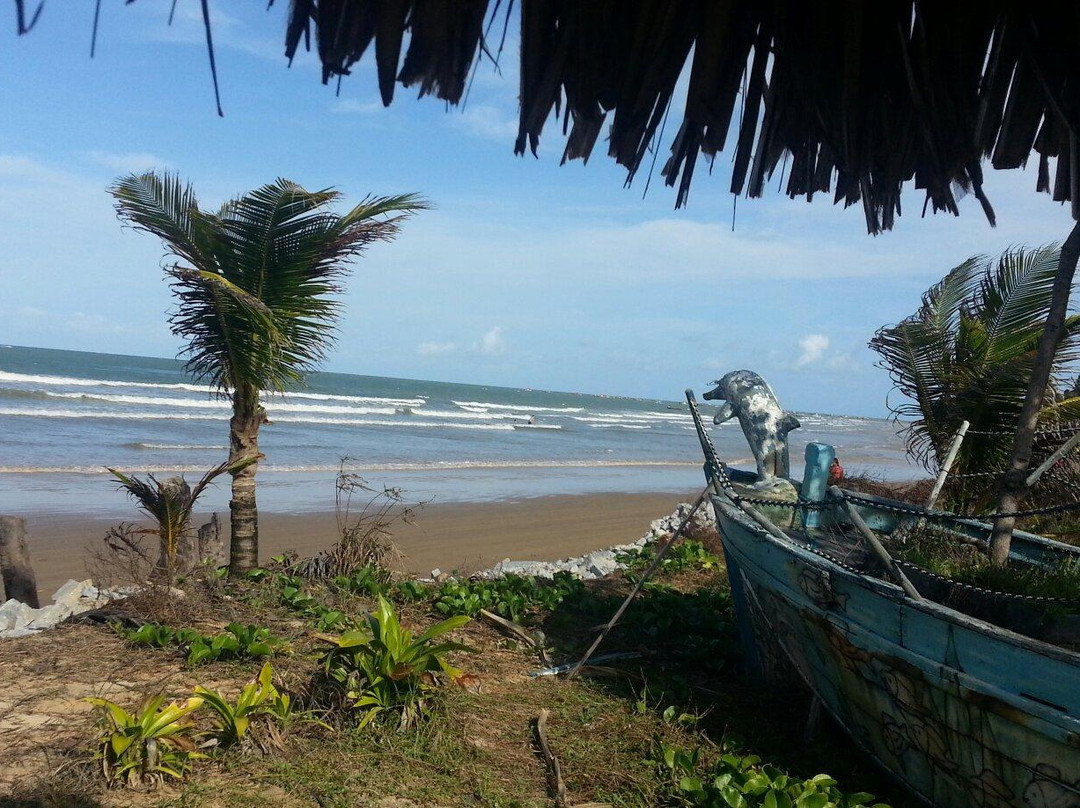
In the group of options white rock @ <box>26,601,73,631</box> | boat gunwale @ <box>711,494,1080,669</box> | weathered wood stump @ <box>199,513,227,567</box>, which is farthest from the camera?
weathered wood stump @ <box>199,513,227,567</box>

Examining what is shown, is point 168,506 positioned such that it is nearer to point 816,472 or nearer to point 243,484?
point 243,484

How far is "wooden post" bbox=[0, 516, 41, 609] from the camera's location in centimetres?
762

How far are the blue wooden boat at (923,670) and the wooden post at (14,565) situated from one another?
6105 mm

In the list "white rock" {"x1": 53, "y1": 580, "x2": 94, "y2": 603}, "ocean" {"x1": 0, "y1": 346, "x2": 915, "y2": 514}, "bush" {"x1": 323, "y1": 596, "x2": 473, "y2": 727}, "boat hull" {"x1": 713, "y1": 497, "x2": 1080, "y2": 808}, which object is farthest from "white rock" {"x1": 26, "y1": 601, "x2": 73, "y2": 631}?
"boat hull" {"x1": 713, "y1": 497, "x2": 1080, "y2": 808}

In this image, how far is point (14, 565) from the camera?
25.1 ft

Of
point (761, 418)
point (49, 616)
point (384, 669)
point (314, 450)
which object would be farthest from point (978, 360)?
point (314, 450)

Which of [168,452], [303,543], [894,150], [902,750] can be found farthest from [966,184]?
[168,452]

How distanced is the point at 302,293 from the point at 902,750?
233 inches

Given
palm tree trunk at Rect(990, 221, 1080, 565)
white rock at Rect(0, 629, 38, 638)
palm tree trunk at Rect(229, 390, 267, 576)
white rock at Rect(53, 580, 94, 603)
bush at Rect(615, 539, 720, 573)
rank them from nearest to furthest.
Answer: palm tree trunk at Rect(990, 221, 1080, 565)
white rock at Rect(0, 629, 38, 638)
palm tree trunk at Rect(229, 390, 267, 576)
white rock at Rect(53, 580, 94, 603)
bush at Rect(615, 539, 720, 573)

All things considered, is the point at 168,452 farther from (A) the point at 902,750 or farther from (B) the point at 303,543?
(A) the point at 902,750

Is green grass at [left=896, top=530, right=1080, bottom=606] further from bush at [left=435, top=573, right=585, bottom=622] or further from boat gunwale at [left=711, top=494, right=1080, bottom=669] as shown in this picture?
bush at [left=435, top=573, right=585, bottom=622]

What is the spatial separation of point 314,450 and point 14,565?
53.2ft

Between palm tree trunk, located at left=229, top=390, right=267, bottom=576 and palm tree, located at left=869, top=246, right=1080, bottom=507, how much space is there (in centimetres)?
705

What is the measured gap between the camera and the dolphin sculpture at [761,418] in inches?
290
